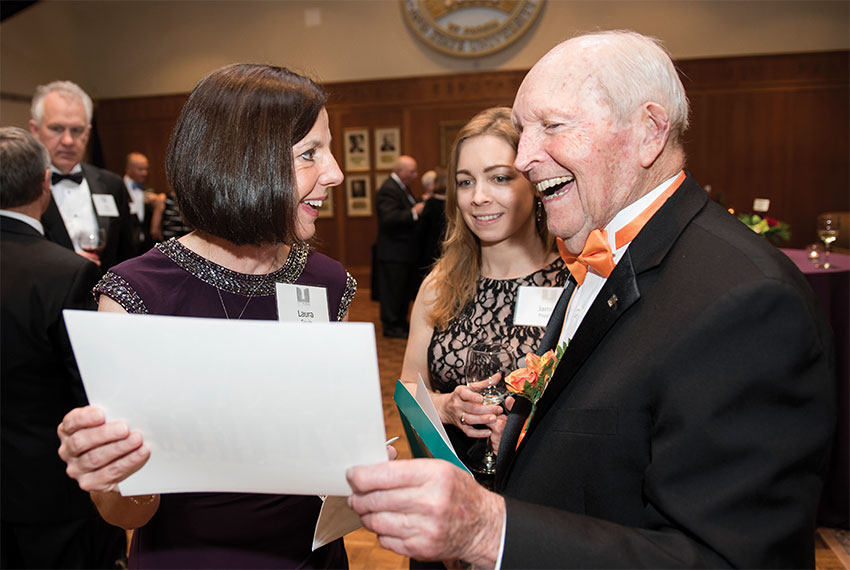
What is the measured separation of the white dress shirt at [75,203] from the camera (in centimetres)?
386

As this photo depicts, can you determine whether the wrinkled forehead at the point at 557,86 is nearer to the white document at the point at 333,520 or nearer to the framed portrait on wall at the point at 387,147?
the white document at the point at 333,520

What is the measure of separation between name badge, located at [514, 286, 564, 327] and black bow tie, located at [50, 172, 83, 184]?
328cm

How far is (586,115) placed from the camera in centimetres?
115

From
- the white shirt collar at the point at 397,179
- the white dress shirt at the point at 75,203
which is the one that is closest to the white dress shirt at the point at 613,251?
the white dress shirt at the point at 75,203

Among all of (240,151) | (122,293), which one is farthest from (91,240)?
(240,151)

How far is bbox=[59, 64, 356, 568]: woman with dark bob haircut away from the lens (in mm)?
1329

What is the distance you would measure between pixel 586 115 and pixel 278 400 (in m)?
0.76

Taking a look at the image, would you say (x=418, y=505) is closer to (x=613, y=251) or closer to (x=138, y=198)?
(x=613, y=251)

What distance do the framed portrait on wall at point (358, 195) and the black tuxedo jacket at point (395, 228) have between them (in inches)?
123

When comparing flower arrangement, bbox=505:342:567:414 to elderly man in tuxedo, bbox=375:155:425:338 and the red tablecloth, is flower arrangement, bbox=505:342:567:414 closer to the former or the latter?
the red tablecloth

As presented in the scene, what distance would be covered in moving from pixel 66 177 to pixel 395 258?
4.16 meters

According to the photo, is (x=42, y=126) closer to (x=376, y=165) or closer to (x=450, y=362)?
(x=450, y=362)

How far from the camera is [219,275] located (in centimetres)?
146

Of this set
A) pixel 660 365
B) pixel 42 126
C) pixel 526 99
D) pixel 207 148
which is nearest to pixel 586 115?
pixel 526 99
